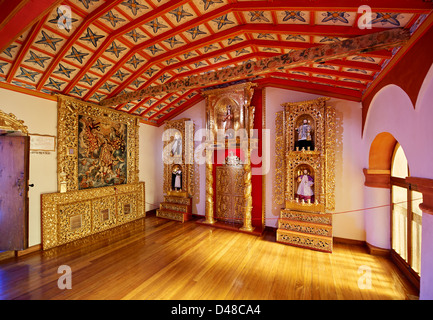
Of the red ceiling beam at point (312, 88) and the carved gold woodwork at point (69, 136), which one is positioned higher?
the red ceiling beam at point (312, 88)

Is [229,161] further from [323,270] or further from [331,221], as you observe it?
[323,270]

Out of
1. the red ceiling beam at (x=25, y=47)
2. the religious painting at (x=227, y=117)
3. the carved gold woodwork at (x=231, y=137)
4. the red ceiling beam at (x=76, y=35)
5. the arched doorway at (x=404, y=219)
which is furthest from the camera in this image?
the religious painting at (x=227, y=117)

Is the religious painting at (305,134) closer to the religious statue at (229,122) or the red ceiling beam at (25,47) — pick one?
the religious statue at (229,122)

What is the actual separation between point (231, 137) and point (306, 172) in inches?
109

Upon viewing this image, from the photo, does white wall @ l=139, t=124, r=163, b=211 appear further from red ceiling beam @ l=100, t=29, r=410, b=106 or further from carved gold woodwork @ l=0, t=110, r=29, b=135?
carved gold woodwork @ l=0, t=110, r=29, b=135

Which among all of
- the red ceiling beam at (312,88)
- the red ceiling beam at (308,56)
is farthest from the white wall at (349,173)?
the red ceiling beam at (308,56)

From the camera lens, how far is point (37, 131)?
4734mm

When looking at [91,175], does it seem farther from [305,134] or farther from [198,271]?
[305,134]

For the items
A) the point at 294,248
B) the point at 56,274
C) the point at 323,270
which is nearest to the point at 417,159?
the point at 323,270

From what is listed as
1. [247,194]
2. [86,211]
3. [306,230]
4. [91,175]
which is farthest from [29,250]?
[306,230]

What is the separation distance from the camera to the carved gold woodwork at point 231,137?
6.23 m

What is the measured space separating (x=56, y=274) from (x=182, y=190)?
455 centimetres

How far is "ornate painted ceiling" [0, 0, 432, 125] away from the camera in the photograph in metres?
2.80

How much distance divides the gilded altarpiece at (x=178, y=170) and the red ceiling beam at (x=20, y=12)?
5.38 metres
